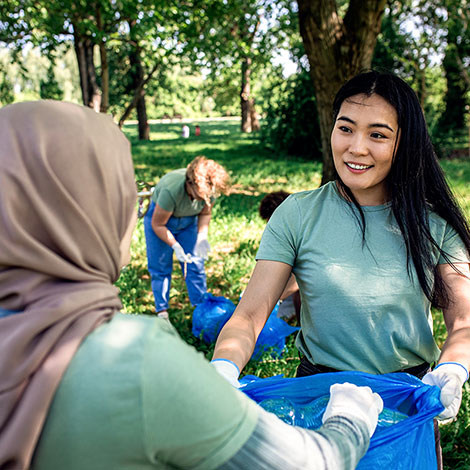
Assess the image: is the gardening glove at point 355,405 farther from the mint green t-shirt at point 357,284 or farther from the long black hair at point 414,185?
the long black hair at point 414,185

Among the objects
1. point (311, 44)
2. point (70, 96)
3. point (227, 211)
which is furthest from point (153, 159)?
point (70, 96)

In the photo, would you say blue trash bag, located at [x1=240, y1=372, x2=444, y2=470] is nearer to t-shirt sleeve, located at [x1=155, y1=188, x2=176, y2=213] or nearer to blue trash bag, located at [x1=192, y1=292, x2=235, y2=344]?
blue trash bag, located at [x1=192, y1=292, x2=235, y2=344]

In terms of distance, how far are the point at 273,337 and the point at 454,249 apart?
1.99 metres

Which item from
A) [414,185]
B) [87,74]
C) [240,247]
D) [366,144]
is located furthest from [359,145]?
[87,74]

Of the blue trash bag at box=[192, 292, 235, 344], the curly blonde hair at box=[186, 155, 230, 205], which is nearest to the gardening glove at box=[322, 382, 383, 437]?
the blue trash bag at box=[192, 292, 235, 344]

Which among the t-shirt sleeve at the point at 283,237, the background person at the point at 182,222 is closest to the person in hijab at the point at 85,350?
the t-shirt sleeve at the point at 283,237

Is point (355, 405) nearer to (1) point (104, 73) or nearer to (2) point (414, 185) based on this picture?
(2) point (414, 185)

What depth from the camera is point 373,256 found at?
4.89ft

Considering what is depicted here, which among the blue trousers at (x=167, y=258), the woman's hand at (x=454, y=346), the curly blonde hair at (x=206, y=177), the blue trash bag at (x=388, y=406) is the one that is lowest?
the blue trousers at (x=167, y=258)

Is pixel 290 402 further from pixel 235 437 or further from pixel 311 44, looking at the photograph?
pixel 311 44

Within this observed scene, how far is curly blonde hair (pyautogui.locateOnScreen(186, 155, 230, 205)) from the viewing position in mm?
3621

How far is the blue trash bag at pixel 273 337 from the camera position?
3.30 meters

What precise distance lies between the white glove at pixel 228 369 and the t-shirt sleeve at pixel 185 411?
56 centimetres

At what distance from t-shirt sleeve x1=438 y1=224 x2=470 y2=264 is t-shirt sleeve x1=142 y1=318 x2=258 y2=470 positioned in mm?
1027
